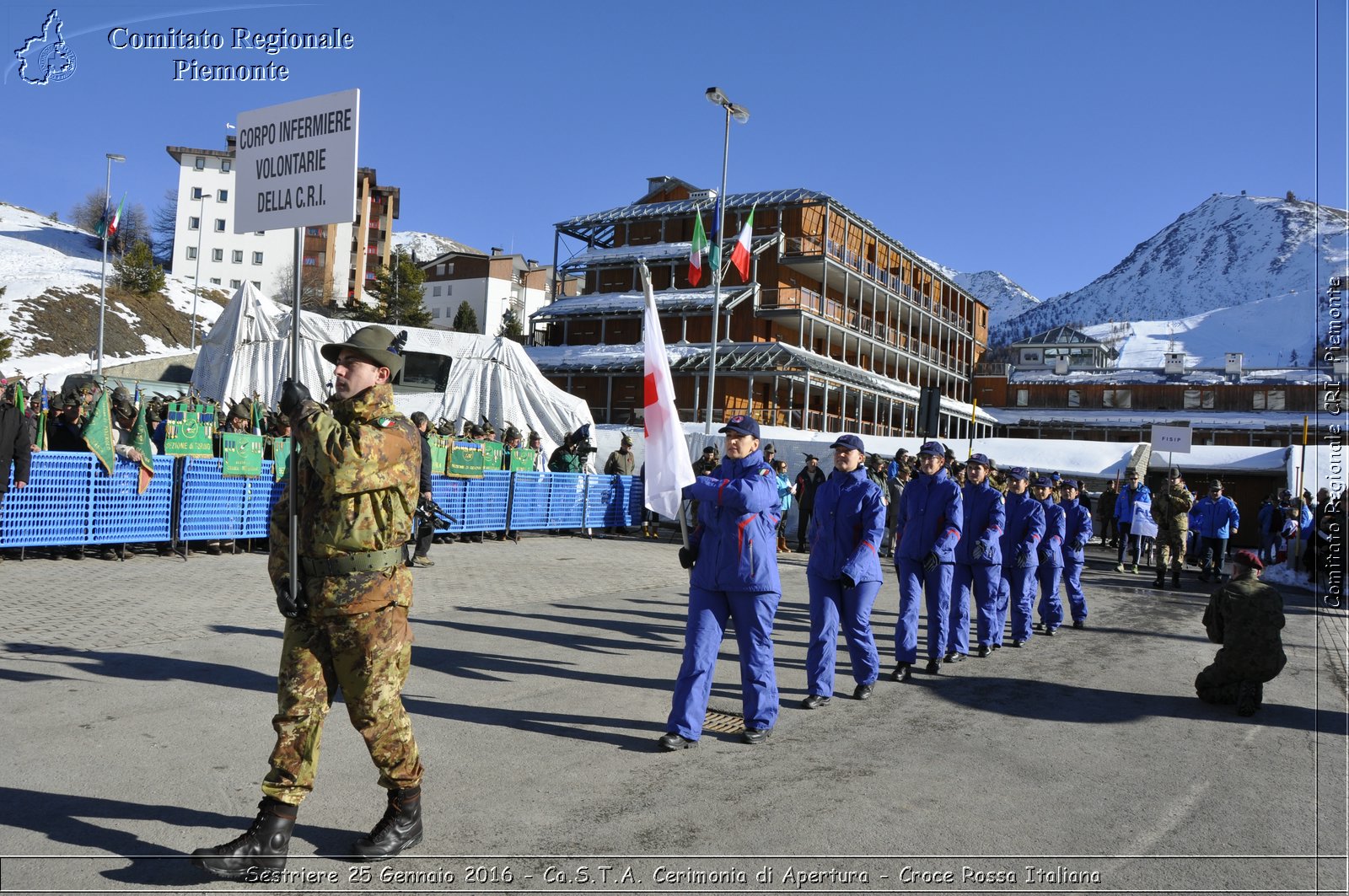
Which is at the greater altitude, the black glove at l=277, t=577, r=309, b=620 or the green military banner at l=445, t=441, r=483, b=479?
the green military banner at l=445, t=441, r=483, b=479

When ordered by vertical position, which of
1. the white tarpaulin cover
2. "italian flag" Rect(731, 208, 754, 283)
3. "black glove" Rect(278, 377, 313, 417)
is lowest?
"black glove" Rect(278, 377, 313, 417)

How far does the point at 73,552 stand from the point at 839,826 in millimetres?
10637

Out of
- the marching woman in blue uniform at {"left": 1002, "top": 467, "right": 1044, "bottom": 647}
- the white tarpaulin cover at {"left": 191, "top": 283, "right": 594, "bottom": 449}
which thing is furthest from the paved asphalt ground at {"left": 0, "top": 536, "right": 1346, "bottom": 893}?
the white tarpaulin cover at {"left": 191, "top": 283, "right": 594, "bottom": 449}

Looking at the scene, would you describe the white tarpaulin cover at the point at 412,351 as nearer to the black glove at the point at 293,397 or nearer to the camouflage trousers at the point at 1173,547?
the camouflage trousers at the point at 1173,547

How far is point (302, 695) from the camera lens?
12.8ft

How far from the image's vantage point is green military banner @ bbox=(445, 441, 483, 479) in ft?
55.0

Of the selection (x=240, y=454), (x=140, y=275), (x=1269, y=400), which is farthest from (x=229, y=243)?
(x=240, y=454)

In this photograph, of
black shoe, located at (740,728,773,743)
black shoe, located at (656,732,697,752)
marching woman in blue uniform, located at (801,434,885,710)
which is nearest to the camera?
black shoe, located at (656,732,697,752)

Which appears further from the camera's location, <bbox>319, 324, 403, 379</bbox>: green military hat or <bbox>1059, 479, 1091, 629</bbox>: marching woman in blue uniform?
<bbox>1059, 479, 1091, 629</bbox>: marching woman in blue uniform

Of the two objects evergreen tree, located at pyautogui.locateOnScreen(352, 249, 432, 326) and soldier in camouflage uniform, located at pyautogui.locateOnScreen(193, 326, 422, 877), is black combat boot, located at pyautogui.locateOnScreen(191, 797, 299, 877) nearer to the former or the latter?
soldier in camouflage uniform, located at pyautogui.locateOnScreen(193, 326, 422, 877)

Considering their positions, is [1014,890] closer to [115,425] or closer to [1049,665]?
[1049,665]

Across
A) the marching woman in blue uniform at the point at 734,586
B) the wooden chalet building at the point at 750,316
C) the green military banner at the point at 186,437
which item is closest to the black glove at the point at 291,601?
the marching woman in blue uniform at the point at 734,586

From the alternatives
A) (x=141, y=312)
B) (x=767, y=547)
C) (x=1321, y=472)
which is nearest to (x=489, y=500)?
(x=767, y=547)

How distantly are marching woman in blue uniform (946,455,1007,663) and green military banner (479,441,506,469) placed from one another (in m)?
10.0
